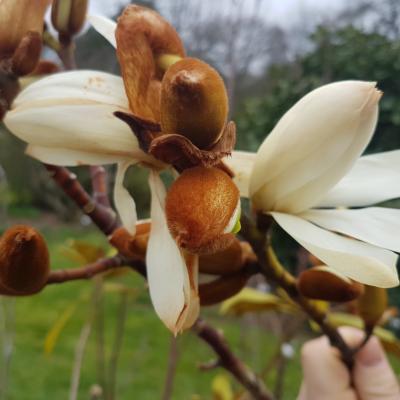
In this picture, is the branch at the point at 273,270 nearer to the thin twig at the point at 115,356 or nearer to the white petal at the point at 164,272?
the white petal at the point at 164,272

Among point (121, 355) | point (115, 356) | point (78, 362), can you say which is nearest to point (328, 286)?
point (78, 362)

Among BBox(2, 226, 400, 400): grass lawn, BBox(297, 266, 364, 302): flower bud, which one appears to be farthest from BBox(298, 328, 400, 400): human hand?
BBox(2, 226, 400, 400): grass lawn

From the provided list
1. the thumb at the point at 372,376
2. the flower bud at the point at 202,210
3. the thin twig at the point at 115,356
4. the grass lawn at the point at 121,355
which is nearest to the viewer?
the flower bud at the point at 202,210

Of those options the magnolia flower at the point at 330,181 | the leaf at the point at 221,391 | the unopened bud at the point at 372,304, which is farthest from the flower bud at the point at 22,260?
the leaf at the point at 221,391

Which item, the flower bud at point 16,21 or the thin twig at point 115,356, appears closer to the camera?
the flower bud at point 16,21

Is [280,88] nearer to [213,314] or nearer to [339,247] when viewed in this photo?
[339,247]

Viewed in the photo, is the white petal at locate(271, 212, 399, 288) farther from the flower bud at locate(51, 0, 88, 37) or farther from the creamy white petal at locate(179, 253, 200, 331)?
the flower bud at locate(51, 0, 88, 37)
